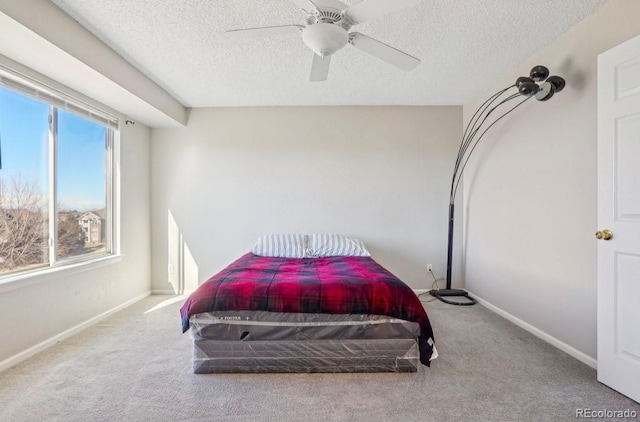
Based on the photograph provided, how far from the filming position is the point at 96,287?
9.36 ft

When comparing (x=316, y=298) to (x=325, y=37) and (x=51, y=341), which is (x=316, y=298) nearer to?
(x=325, y=37)

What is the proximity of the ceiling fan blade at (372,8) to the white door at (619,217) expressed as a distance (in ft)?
4.17

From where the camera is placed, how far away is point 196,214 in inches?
147

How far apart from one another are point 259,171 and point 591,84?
3176mm

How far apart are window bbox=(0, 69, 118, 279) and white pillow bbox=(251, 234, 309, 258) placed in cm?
165

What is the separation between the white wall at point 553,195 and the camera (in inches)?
79.9

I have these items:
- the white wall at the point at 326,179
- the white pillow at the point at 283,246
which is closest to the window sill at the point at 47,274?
the white wall at the point at 326,179

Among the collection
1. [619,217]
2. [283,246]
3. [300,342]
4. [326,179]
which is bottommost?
[300,342]

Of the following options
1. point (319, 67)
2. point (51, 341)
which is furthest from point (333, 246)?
point (51, 341)

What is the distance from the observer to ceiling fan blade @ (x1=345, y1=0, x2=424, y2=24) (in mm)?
1429

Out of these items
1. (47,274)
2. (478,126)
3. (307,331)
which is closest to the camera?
(307,331)

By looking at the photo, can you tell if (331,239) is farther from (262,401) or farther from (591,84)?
(591,84)

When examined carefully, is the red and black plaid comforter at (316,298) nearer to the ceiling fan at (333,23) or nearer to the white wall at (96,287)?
the white wall at (96,287)

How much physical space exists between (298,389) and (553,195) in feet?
7.92
